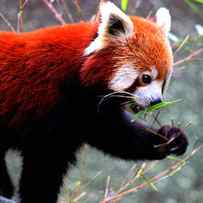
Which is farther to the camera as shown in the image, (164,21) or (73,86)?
(164,21)

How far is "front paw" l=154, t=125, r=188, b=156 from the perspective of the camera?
3.35 metres

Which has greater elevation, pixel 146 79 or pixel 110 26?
pixel 110 26

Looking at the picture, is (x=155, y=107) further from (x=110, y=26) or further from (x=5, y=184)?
(x=5, y=184)

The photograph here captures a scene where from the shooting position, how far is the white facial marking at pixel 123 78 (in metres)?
3.07

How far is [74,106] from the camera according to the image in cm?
322

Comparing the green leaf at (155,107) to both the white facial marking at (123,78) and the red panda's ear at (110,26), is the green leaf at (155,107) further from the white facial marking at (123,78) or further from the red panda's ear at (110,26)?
the red panda's ear at (110,26)

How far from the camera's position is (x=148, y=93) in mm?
3061

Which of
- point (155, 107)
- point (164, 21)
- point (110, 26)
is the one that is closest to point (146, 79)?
point (155, 107)

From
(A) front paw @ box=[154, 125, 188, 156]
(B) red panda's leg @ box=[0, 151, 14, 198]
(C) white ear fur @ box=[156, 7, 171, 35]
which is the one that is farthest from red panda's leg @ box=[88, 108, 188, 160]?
(B) red panda's leg @ box=[0, 151, 14, 198]

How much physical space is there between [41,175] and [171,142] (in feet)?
2.23

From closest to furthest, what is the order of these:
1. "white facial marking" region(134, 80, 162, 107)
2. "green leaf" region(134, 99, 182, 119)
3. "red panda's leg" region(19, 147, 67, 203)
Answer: "green leaf" region(134, 99, 182, 119) → "white facial marking" region(134, 80, 162, 107) → "red panda's leg" region(19, 147, 67, 203)

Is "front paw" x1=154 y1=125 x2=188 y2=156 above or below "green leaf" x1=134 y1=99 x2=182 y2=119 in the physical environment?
below

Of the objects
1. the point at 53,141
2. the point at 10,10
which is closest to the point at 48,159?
the point at 53,141

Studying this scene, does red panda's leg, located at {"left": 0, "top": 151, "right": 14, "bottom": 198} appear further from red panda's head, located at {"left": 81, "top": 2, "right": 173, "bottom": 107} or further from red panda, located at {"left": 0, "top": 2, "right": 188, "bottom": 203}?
red panda's head, located at {"left": 81, "top": 2, "right": 173, "bottom": 107}
